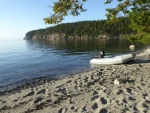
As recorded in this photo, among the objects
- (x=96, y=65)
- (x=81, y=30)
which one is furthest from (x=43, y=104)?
(x=81, y=30)

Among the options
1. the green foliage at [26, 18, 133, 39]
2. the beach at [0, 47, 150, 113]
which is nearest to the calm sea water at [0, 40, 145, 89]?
the beach at [0, 47, 150, 113]

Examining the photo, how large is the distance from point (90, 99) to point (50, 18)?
5056mm

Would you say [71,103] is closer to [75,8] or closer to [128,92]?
[128,92]

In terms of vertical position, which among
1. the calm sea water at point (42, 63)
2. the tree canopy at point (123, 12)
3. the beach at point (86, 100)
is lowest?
the calm sea water at point (42, 63)

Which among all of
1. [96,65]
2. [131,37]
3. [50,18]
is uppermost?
[50,18]

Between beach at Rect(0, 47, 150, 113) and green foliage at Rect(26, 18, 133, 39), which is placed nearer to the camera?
beach at Rect(0, 47, 150, 113)

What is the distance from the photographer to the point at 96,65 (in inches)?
1137

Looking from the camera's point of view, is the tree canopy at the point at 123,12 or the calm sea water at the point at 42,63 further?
the calm sea water at the point at 42,63

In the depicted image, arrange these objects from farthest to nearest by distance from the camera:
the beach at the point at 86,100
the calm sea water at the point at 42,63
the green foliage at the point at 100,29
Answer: the green foliage at the point at 100,29 < the calm sea water at the point at 42,63 < the beach at the point at 86,100

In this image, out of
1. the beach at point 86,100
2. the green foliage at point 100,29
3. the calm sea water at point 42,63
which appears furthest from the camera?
the green foliage at point 100,29

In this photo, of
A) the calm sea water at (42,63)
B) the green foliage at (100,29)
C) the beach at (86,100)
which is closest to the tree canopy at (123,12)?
the beach at (86,100)

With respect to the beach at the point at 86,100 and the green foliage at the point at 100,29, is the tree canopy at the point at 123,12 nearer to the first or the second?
the beach at the point at 86,100

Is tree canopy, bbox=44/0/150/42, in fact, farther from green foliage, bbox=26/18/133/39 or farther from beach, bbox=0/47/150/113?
green foliage, bbox=26/18/133/39

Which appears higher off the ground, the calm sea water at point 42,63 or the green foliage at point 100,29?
the green foliage at point 100,29
